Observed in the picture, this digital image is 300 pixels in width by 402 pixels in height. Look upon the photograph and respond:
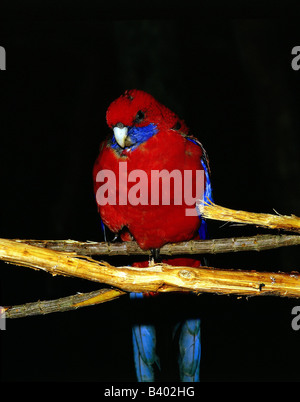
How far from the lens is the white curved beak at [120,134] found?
45.8 inches

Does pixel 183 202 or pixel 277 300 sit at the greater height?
pixel 183 202

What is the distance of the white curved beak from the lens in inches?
45.8

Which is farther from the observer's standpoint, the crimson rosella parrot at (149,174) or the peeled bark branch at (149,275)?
the crimson rosella parrot at (149,174)

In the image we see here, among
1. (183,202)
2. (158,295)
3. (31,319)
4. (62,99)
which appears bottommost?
(31,319)

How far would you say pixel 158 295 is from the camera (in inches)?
59.9

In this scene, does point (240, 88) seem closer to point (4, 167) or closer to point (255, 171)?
point (255, 171)

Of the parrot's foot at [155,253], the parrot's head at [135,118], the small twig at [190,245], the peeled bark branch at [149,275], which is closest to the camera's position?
the peeled bark branch at [149,275]

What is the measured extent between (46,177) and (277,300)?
1.41 metres

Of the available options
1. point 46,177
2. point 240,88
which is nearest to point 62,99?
point 46,177

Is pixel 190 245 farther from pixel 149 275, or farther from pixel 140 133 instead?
pixel 140 133

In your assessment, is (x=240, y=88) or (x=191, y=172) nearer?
(x=191, y=172)

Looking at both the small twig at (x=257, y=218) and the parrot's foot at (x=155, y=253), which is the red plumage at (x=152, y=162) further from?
the small twig at (x=257, y=218)

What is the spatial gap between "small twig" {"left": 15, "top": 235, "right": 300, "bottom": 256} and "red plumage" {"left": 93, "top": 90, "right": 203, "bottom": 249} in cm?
6

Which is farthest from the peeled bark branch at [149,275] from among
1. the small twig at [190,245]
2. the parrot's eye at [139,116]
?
the parrot's eye at [139,116]
